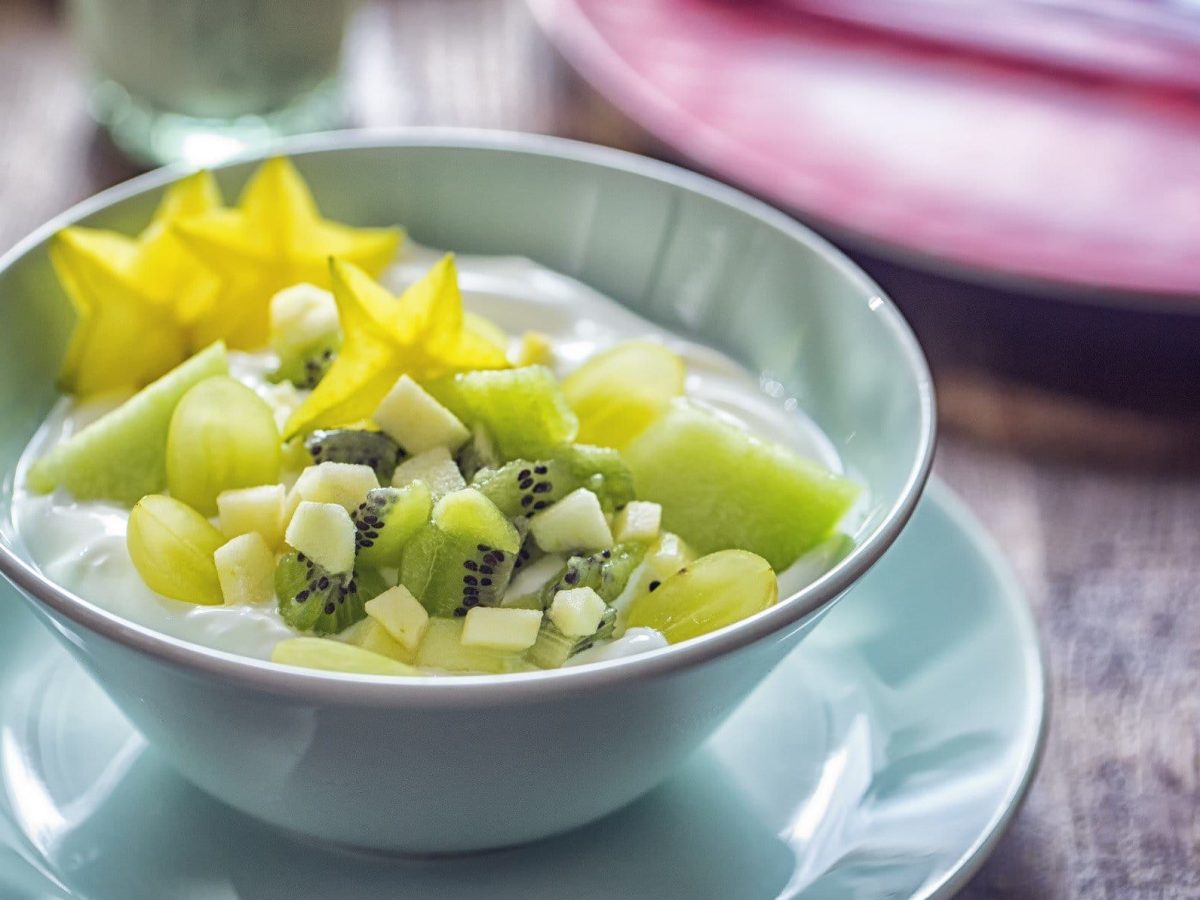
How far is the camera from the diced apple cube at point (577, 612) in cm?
81

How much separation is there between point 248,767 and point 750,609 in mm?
292

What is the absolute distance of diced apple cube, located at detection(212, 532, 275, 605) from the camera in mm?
859

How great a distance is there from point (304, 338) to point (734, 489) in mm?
341

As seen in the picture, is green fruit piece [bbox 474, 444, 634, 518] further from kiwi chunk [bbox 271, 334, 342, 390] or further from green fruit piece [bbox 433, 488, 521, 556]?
kiwi chunk [bbox 271, 334, 342, 390]

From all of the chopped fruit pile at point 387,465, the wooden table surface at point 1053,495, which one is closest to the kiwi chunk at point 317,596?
the chopped fruit pile at point 387,465

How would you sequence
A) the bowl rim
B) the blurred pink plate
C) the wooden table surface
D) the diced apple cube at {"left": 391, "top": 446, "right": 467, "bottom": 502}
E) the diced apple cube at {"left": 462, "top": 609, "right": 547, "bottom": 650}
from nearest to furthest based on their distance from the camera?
the bowl rim, the diced apple cube at {"left": 462, "top": 609, "right": 547, "bottom": 650}, the diced apple cube at {"left": 391, "top": 446, "right": 467, "bottom": 502}, the wooden table surface, the blurred pink plate

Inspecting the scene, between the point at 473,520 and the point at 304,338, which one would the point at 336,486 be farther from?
the point at 304,338

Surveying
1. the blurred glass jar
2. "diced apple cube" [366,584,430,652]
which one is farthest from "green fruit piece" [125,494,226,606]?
the blurred glass jar

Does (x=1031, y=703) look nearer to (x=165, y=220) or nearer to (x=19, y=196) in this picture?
(x=165, y=220)

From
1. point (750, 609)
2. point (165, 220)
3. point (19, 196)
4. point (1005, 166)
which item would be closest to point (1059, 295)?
point (1005, 166)

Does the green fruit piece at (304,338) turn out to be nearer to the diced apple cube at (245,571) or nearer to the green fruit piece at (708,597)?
the diced apple cube at (245,571)

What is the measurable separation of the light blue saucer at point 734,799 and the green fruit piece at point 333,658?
65 mm

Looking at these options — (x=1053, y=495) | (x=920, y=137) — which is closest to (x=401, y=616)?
(x=1053, y=495)

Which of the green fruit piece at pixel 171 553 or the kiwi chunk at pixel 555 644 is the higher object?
the green fruit piece at pixel 171 553
